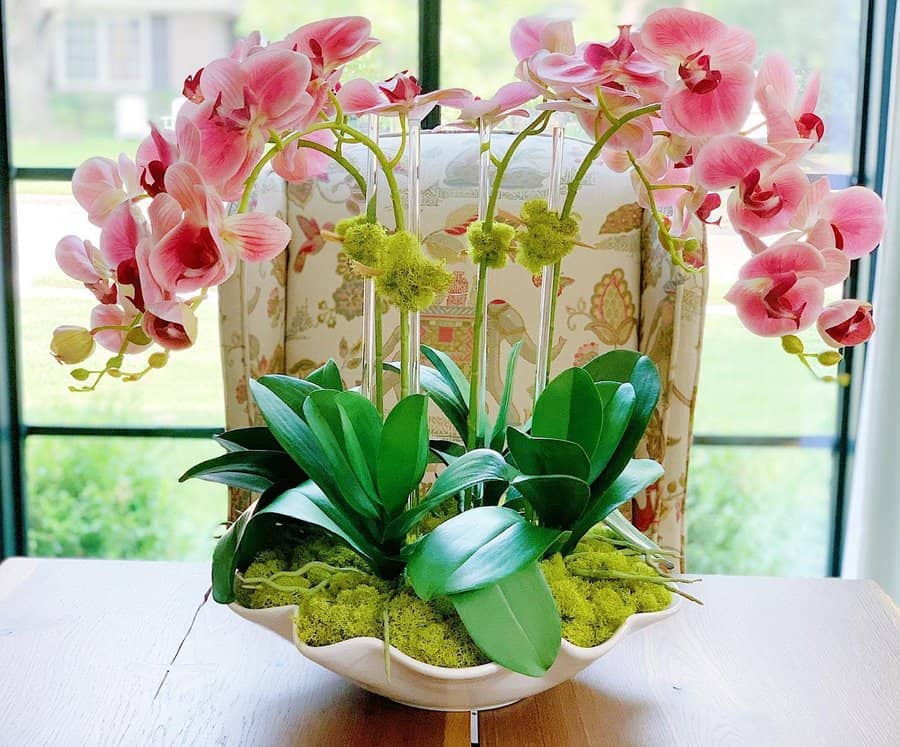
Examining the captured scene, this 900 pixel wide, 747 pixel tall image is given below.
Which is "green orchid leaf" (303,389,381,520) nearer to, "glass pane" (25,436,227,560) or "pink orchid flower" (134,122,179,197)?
"pink orchid flower" (134,122,179,197)

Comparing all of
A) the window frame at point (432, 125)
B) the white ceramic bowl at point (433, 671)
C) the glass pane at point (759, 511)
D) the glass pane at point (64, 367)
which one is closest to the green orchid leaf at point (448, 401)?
the white ceramic bowl at point (433, 671)

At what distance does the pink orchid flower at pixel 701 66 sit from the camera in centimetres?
62

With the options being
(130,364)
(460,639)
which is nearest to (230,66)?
(460,639)

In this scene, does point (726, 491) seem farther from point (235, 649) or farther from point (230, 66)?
point (230, 66)

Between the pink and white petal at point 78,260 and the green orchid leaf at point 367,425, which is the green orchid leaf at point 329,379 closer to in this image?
the green orchid leaf at point 367,425

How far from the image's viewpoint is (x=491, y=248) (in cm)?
72

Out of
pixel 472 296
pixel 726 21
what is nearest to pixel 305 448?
pixel 472 296

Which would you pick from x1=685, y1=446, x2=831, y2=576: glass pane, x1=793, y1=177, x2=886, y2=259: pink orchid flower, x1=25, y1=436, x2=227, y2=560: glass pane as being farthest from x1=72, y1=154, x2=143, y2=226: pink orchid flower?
x1=685, y1=446, x2=831, y2=576: glass pane

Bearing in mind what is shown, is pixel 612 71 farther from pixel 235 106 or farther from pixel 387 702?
pixel 387 702

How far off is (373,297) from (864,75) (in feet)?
5.35

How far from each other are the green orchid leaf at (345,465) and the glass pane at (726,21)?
1.46 m

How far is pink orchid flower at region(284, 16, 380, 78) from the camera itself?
26.7 inches

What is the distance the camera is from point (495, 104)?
734 mm

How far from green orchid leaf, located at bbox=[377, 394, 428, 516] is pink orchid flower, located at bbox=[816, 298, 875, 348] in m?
0.25
